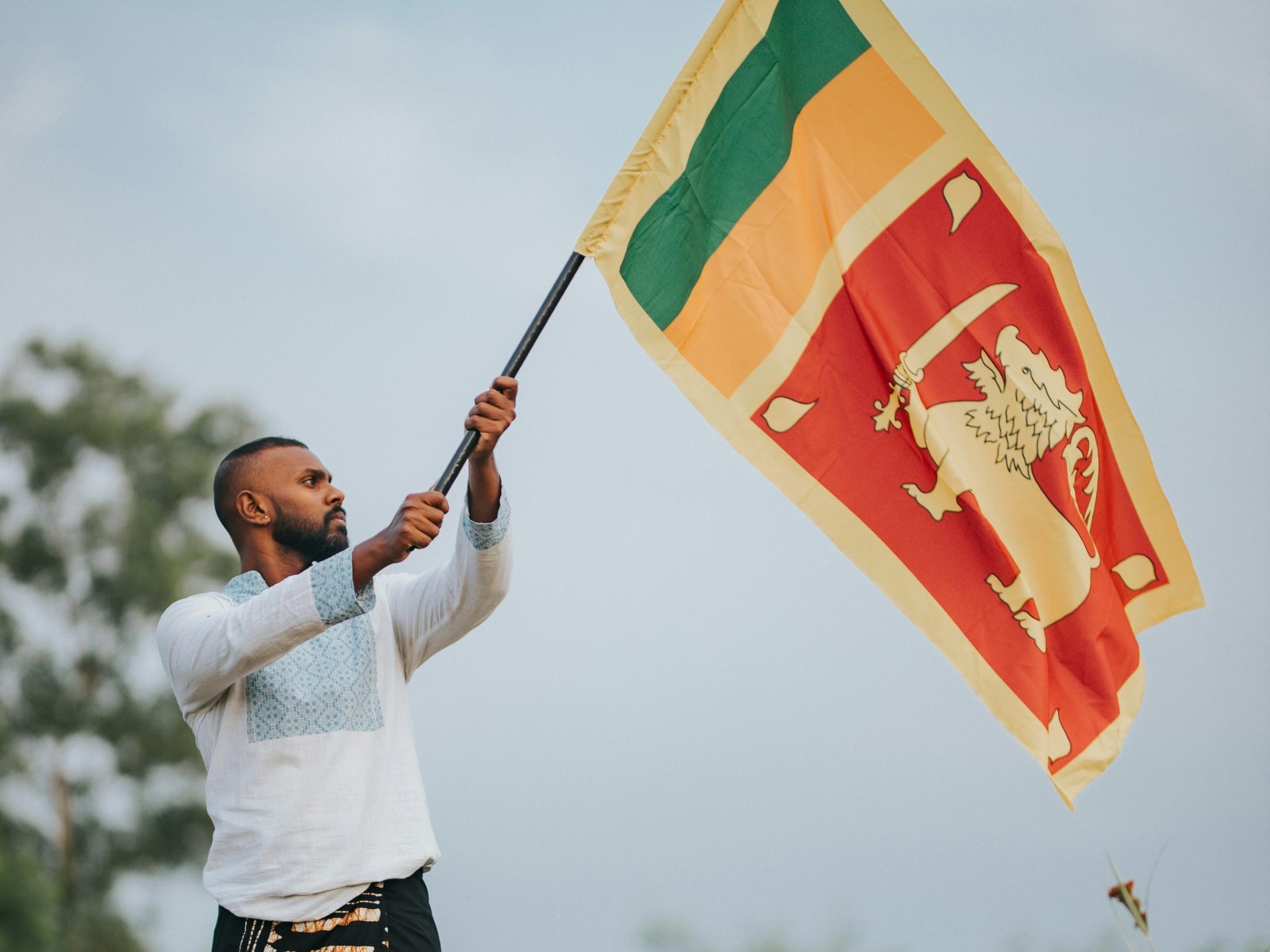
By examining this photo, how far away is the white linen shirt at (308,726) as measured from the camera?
256 cm

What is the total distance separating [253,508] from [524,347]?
83cm

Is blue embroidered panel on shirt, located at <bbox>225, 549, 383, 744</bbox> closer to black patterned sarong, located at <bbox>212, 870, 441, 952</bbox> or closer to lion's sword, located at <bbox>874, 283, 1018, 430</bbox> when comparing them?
black patterned sarong, located at <bbox>212, 870, 441, 952</bbox>

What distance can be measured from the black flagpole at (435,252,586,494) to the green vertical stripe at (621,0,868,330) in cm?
17

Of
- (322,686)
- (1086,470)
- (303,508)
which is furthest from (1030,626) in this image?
(303,508)

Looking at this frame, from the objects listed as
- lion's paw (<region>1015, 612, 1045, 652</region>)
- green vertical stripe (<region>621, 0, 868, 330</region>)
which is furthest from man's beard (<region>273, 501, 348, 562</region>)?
lion's paw (<region>1015, 612, 1045, 652</region>)

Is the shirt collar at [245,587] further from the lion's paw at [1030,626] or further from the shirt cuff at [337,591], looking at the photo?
the lion's paw at [1030,626]

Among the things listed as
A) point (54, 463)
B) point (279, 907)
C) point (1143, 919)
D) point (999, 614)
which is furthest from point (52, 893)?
point (1143, 919)

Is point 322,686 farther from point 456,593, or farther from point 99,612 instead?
point 99,612

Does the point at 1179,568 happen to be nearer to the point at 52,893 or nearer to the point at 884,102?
the point at 884,102

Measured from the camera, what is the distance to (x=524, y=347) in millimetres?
2887

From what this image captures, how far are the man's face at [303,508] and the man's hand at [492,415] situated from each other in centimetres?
52

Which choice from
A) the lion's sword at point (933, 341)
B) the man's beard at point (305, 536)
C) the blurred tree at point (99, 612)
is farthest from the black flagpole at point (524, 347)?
the blurred tree at point (99, 612)

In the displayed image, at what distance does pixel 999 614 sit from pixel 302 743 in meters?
1.73

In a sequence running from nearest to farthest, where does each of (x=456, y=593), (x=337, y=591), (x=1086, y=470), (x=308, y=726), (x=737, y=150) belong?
(x=337, y=591) → (x=308, y=726) → (x=456, y=593) → (x=737, y=150) → (x=1086, y=470)
